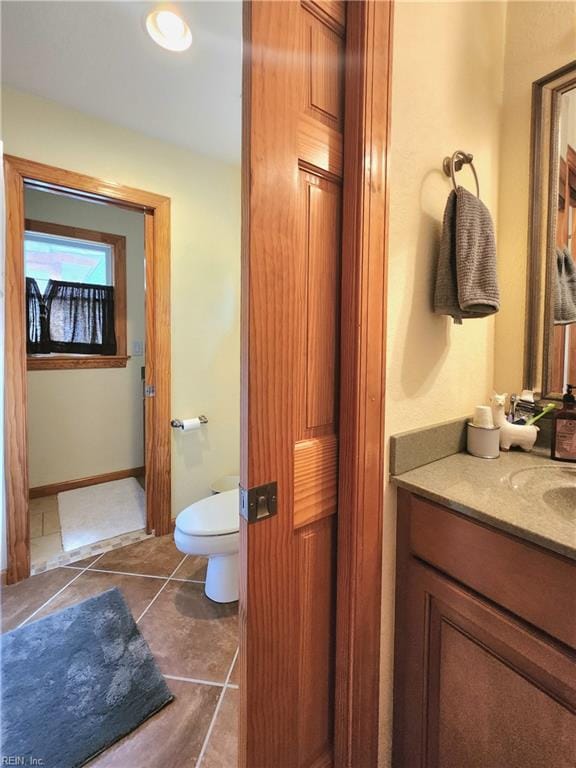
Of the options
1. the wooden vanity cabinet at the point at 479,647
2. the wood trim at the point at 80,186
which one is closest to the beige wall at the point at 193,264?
the wood trim at the point at 80,186

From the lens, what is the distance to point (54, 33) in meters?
1.31

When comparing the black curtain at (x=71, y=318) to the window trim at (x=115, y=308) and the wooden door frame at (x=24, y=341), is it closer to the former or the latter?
the window trim at (x=115, y=308)

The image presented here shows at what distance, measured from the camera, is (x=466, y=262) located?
0.84m

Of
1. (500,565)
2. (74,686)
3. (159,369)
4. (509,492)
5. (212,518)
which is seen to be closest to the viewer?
(500,565)

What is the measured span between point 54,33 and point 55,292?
189 cm

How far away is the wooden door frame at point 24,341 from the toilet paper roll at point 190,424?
0.10m

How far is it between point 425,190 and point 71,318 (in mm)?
2951

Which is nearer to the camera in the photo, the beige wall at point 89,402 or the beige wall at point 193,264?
the beige wall at point 193,264

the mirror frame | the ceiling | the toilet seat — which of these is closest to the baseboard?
the toilet seat

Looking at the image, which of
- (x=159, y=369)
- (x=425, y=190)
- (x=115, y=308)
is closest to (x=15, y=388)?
(x=159, y=369)

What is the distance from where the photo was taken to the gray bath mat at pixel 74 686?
3.31ft

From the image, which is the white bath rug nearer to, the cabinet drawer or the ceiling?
the cabinet drawer

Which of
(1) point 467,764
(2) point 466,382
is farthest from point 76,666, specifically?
(2) point 466,382

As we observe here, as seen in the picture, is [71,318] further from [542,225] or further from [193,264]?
[542,225]
